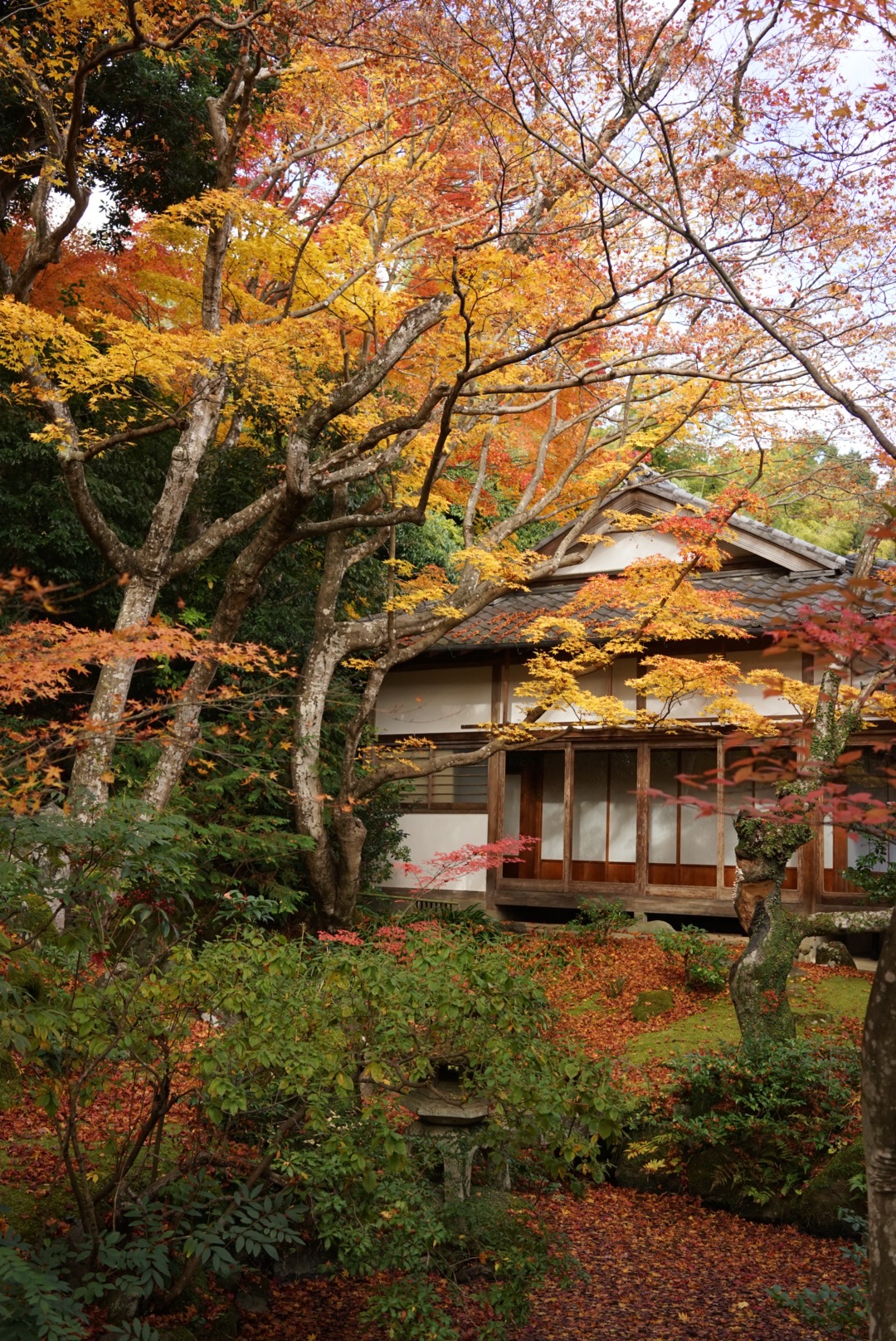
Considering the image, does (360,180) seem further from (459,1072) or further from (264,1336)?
(264,1336)

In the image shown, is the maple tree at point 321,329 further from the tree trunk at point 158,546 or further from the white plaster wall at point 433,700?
the white plaster wall at point 433,700

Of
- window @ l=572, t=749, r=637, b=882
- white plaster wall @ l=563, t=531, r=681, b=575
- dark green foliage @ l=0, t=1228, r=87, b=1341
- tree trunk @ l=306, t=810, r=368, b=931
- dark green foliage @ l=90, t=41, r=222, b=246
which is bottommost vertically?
dark green foliage @ l=0, t=1228, r=87, b=1341

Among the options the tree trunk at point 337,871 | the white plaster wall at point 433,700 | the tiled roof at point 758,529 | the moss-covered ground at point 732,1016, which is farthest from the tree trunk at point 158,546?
the white plaster wall at point 433,700

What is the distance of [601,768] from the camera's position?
1608cm

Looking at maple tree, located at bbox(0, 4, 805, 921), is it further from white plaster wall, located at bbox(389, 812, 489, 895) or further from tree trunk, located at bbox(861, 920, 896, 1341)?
tree trunk, located at bbox(861, 920, 896, 1341)

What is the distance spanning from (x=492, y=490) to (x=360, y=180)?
392 inches

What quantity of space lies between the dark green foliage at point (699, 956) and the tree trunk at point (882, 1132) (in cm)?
858

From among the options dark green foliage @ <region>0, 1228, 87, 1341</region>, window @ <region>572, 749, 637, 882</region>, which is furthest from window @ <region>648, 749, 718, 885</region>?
dark green foliage @ <region>0, 1228, 87, 1341</region>

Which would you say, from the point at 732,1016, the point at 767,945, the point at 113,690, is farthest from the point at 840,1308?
the point at 113,690

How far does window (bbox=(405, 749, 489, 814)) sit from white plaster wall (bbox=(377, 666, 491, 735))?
1.71ft

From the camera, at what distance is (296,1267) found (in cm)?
549

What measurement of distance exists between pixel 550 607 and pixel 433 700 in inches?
97.3

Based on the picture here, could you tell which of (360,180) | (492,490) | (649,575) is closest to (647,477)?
(649,575)

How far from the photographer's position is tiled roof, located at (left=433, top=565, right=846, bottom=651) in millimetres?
14070
